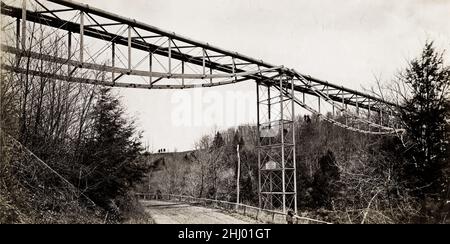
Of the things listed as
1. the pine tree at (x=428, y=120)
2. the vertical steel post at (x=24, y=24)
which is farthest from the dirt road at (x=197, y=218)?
the vertical steel post at (x=24, y=24)

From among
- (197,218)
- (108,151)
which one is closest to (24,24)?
(108,151)

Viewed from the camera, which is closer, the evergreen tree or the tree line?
the tree line

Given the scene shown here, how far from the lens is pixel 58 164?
452 inches

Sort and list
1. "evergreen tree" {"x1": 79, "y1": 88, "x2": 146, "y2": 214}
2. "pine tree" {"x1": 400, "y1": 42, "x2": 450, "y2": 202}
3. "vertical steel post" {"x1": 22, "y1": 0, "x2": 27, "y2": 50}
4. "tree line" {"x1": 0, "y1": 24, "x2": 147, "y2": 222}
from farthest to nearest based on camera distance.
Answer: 1. "evergreen tree" {"x1": 79, "y1": 88, "x2": 146, "y2": 214}
2. "pine tree" {"x1": 400, "y1": 42, "x2": 450, "y2": 202}
3. "vertical steel post" {"x1": 22, "y1": 0, "x2": 27, "y2": 50}
4. "tree line" {"x1": 0, "y1": 24, "x2": 147, "y2": 222}

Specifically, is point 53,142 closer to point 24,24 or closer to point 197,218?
point 24,24

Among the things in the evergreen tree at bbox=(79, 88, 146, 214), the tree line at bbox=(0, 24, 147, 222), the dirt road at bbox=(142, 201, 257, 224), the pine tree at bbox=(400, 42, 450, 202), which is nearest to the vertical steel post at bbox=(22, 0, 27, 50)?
the tree line at bbox=(0, 24, 147, 222)

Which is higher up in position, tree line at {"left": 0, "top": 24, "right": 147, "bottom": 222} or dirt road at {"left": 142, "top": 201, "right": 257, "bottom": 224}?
tree line at {"left": 0, "top": 24, "right": 147, "bottom": 222}

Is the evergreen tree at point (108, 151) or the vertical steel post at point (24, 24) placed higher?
the vertical steel post at point (24, 24)

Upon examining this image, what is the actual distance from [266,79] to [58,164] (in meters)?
9.95

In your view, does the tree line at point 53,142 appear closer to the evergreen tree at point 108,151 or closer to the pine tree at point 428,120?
the evergreen tree at point 108,151

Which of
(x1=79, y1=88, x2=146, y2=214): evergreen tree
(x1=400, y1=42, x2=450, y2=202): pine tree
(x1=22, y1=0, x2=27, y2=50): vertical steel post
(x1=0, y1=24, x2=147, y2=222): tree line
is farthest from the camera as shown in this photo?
(x1=79, y1=88, x2=146, y2=214): evergreen tree

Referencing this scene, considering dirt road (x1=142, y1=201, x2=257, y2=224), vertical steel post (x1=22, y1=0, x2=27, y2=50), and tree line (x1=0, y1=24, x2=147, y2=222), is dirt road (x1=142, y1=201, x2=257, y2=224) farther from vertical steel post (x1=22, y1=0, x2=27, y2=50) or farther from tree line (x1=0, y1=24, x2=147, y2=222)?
vertical steel post (x1=22, y1=0, x2=27, y2=50)
